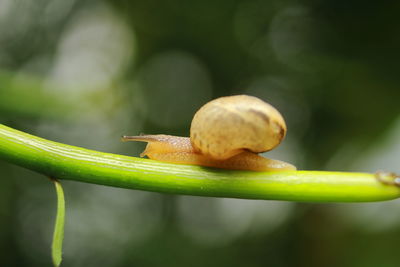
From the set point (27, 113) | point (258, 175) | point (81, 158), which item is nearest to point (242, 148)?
point (258, 175)

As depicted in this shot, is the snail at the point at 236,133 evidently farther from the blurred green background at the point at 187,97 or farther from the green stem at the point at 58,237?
the blurred green background at the point at 187,97

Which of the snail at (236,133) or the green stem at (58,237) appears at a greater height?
the snail at (236,133)

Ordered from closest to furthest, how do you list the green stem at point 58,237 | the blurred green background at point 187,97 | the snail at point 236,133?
1. the green stem at point 58,237
2. the snail at point 236,133
3. the blurred green background at point 187,97

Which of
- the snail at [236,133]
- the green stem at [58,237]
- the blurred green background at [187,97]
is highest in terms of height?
the snail at [236,133]

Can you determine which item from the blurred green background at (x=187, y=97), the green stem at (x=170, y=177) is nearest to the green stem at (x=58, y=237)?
the green stem at (x=170, y=177)

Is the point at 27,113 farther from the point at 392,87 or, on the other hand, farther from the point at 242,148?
the point at 392,87

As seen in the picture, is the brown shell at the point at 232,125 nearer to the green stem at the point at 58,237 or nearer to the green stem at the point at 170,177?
the green stem at the point at 170,177

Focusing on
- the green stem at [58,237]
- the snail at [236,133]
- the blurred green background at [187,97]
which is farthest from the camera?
the blurred green background at [187,97]

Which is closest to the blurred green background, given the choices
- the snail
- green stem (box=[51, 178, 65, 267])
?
the snail

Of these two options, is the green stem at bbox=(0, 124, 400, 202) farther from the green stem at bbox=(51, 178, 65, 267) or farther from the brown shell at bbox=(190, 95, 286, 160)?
the brown shell at bbox=(190, 95, 286, 160)

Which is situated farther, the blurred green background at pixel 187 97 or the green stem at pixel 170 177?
the blurred green background at pixel 187 97
